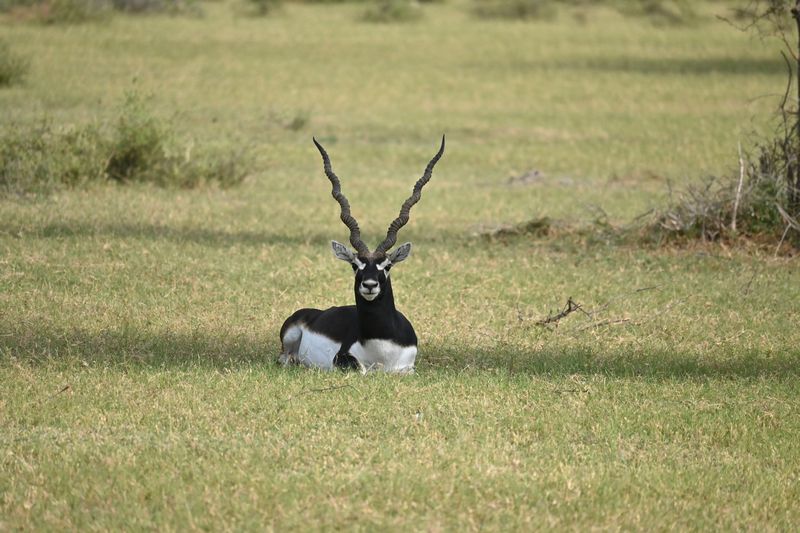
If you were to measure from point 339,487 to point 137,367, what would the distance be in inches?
99.6

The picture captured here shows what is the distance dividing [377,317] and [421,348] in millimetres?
995

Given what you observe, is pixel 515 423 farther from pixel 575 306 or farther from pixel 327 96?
pixel 327 96

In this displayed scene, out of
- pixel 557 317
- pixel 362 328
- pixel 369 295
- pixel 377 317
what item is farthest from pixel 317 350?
pixel 557 317

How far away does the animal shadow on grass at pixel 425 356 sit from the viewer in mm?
8172

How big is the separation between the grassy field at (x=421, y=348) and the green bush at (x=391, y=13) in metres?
16.7

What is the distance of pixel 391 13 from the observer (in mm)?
37906

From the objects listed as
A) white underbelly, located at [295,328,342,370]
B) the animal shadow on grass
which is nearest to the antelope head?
white underbelly, located at [295,328,342,370]

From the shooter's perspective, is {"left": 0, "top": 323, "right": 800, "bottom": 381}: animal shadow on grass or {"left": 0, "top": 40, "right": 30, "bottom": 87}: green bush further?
{"left": 0, "top": 40, "right": 30, "bottom": 87}: green bush

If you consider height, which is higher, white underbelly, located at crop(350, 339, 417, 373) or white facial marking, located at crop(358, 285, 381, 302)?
white facial marking, located at crop(358, 285, 381, 302)

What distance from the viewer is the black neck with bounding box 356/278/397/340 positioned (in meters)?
7.86

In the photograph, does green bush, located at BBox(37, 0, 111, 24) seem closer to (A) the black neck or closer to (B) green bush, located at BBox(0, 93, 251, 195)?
(B) green bush, located at BBox(0, 93, 251, 195)

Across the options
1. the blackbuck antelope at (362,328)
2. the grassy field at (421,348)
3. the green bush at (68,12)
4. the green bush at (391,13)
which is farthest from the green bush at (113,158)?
the green bush at (391,13)

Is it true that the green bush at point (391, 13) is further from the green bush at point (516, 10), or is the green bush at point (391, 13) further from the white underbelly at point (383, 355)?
the white underbelly at point (383, 355)

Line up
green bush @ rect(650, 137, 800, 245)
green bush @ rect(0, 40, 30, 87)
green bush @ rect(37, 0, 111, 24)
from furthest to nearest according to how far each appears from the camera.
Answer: green bush @ rect(37, 0, 111, 24) < green bush @ rect(0, 40, 30, 87) < green bush @ rect(650, 137, 800, 245)
